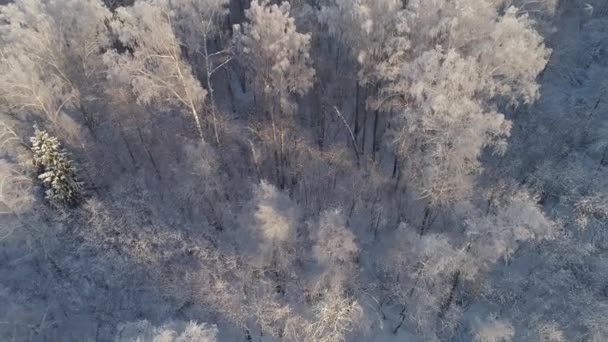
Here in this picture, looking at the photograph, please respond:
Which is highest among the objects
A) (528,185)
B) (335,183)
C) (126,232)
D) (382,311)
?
(528,185)

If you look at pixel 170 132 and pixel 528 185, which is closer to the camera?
pixel 528 185

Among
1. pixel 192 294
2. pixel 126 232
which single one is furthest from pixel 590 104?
pixel 126 232

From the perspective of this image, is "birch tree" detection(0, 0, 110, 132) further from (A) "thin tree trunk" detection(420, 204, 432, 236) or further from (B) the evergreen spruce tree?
(A) "thin tree trunk" detection(420, 204, 432, 236)

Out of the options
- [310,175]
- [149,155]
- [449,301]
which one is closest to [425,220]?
[449,301]

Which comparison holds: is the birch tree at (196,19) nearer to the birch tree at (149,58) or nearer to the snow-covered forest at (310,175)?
the snow-covered forest at (310,175)

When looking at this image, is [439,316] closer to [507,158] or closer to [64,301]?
[507,158]
